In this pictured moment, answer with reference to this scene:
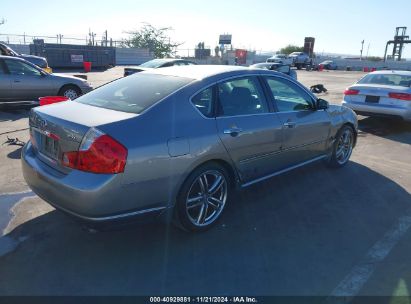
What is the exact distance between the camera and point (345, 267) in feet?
10.7

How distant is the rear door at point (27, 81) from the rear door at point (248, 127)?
25.9ft

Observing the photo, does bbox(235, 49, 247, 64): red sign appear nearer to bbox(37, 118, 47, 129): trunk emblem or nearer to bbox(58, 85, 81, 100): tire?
bbox(58, 85, 81, 100): tire

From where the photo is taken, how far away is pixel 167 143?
3162 millimetres

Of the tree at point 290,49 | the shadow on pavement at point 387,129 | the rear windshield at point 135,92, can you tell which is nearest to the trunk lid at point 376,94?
the shadow on pavement at point 387,129

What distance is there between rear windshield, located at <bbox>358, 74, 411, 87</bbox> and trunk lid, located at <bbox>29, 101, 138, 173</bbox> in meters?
8.34

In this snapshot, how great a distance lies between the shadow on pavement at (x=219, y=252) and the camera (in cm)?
296

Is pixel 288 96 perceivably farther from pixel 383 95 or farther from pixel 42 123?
pixel 383 95

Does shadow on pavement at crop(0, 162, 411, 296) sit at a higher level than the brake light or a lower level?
lower

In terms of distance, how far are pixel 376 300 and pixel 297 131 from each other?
7.55 feet

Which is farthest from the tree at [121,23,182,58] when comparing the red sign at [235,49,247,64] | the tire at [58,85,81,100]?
the tire at [58,85,81,100]

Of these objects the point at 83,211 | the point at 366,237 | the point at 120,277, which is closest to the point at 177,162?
the point at 83,211

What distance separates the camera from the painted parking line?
293 centimetres

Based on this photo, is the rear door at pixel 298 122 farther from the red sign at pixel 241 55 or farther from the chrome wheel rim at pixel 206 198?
the red sign at pixel 241 55

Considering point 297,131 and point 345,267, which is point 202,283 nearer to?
point 345,267
